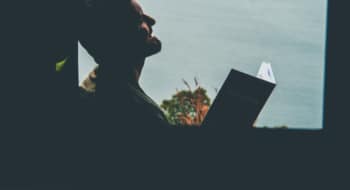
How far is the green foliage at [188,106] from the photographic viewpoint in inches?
74.5

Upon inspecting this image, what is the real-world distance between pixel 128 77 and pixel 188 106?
0.24m

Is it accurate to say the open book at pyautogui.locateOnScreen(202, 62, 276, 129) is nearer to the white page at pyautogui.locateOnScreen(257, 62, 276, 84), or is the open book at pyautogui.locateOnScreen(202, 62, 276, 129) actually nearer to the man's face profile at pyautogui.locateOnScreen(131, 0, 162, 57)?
the white page at pyautogui.locateOnScreen(257, 62, 276, 84)

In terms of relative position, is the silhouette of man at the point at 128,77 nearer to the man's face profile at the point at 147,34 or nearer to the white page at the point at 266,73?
the man's face profile at the point at 147,34

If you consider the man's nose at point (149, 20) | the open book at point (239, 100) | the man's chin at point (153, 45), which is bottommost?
the open book at point (239, 100)

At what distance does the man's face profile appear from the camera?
75.7 inches

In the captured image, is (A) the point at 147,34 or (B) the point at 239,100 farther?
(A) the point at 147,34

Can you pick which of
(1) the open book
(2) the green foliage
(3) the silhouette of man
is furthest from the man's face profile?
(1) the open book

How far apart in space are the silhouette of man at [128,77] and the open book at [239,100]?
0.62ft

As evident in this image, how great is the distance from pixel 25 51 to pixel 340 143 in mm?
1053

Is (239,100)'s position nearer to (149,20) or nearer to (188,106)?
(188,106)

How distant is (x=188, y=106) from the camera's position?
1952 millimetres

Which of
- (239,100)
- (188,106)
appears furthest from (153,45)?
(239,100)

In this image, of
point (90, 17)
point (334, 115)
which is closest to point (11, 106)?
point (90, 17)

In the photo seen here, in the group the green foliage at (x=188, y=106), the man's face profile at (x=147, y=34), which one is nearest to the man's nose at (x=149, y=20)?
the man's face profile at (x=147, y=34)
